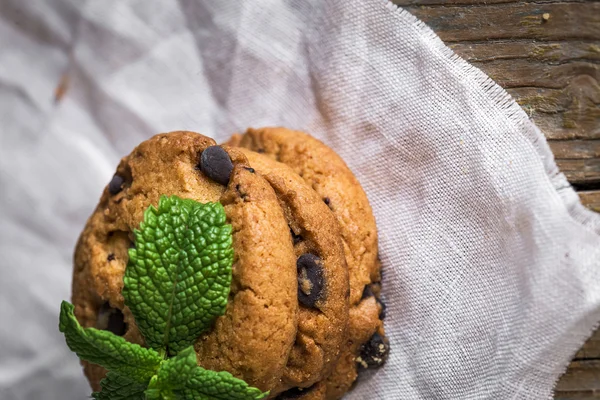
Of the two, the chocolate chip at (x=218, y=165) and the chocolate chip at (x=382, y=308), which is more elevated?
the chocolate chip at (x=218, y=165)

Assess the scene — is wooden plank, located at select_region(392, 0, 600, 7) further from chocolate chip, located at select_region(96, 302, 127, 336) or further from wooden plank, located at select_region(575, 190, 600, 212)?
chocolate chip, located at select_region(96, 302, 127, 336)

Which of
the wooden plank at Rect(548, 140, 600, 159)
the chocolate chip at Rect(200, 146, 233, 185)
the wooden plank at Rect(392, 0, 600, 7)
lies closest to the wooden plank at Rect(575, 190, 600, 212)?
the wooden plank at Rect(548, 140, 600, 159)

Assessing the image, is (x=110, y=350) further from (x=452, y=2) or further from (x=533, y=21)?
(x=533, y=21)

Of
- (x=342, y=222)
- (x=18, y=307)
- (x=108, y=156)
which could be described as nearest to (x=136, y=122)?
(x=108, y=156)

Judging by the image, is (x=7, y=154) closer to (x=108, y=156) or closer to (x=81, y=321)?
(x=108, y=156)

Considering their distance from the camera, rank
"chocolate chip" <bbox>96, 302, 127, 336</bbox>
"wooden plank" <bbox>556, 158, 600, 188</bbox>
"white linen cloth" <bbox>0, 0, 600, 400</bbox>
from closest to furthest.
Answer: "chocolate chip" <bbox>96, 302, 127, 336</bbox>
"white linen cloth" <bbox>0, 0, 600, 400</bbox>
"wooden plank" <bbox>556, 158, 600, 188</bbox>

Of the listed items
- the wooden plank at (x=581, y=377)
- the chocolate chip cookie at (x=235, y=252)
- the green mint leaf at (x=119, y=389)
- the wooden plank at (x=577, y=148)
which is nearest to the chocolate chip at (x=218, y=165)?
the chocolate chip cookie at (x=235, y=252)

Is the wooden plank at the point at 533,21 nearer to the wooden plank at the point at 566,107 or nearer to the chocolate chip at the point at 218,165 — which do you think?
the wooden plank at the point at 566,107
